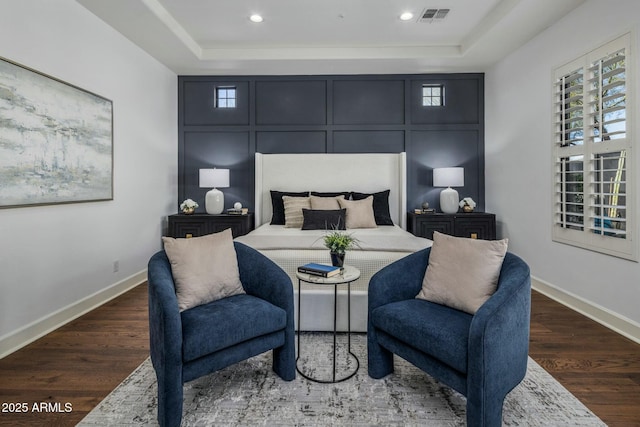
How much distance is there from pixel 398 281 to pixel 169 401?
4.42ft

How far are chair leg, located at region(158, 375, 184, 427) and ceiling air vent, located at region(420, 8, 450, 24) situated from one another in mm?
3904

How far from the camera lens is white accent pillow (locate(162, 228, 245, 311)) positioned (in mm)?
1938

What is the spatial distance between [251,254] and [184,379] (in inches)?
32.5

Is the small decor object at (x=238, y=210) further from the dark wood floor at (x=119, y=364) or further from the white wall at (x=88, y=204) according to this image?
the dark wood floor at (x=119, y=364)

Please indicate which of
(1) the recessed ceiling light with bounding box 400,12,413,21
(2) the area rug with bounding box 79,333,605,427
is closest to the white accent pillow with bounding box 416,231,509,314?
(2) the area rug with bounding box 79,333,605,427

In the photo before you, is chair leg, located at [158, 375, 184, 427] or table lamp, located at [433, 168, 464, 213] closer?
chair leg, located at [158, 375, 184, 427]

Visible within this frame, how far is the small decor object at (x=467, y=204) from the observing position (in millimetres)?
4781

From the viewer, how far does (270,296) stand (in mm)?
2068

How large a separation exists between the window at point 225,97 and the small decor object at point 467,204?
361 cm

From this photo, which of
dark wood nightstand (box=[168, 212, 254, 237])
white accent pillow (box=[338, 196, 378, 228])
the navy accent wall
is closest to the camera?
white accent pillow (box=[338, 196, 378, 228])

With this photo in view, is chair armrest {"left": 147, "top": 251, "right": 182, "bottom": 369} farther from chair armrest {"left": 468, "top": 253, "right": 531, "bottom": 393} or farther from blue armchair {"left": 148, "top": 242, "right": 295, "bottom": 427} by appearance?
chair armrest {"left": 468, "top": 253, "right": 531, "bottom": 393}

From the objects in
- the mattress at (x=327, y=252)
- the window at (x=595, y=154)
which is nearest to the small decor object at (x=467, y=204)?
the window at (x=595, y=154)

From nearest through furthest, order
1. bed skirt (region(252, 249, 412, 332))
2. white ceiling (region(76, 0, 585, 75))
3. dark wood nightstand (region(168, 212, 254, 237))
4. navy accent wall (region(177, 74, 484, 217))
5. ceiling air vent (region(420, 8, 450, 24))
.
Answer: bed skirt (region(252, 249, 412, 332)) → white ceiling (region(76, 0, 585, 75)) → ceiling air vent (region(420, 8, 450, 24)) → dark wood nightstand (region(168, 212, 254, 237)) → navy accent wall (region(177, 74, 484, 217))

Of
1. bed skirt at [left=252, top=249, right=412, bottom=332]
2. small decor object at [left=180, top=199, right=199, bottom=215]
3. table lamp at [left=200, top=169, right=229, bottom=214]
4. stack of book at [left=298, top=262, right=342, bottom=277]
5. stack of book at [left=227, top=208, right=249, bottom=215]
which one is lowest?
bed skirt at [left=252, top=249, right=412, bottom=332]
